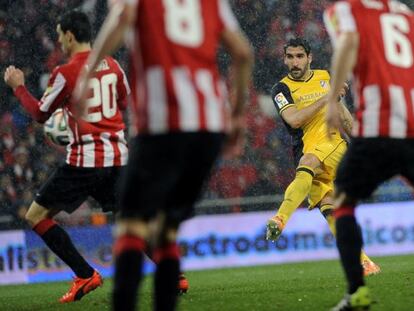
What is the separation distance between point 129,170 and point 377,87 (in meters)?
1.49

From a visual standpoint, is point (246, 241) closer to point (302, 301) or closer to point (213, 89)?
point (302, 301)

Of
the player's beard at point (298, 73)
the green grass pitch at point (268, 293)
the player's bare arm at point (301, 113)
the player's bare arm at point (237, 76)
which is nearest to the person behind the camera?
the player's bare arm at point (237, 76)

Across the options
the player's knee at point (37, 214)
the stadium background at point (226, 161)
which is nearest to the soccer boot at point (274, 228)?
the player's knee at point (37, 214)

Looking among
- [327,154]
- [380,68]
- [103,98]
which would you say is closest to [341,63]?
[380,68]

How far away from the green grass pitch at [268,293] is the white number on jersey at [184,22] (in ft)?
7.14

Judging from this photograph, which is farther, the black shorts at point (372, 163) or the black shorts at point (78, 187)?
the black shorts at point (78, 187)

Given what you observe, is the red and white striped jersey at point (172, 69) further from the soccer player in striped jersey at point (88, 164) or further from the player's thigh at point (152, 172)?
the soccer player in striped jersey at point (88, 164)

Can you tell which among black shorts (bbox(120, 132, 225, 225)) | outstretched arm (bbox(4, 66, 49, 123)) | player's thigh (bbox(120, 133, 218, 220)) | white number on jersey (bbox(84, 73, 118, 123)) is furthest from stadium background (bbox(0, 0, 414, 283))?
player's thigh (bbox(120, 133, 218, 220))

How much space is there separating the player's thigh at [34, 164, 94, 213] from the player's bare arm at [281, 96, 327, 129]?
2.03 metres

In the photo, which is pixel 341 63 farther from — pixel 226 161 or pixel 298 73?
pixel 226 161

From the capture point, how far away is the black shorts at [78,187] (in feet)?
22.9

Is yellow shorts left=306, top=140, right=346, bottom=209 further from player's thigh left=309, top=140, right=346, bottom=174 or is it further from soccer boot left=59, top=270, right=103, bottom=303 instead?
soccer boot left=59, top=270, right=103, bottom=303

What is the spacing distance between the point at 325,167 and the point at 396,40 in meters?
A: 3.71

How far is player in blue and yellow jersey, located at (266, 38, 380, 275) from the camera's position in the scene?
8335 millimetres
